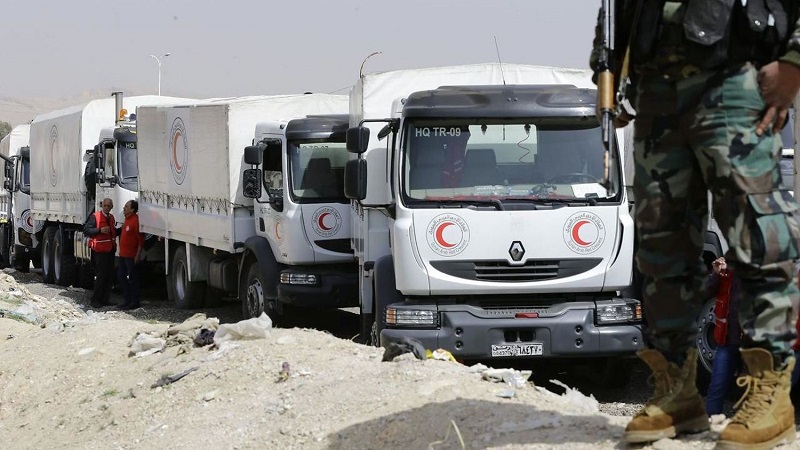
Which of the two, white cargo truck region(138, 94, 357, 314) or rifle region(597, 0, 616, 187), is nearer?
rifle region(597, 0, 616, 187)

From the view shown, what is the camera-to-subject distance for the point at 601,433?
4453 mm

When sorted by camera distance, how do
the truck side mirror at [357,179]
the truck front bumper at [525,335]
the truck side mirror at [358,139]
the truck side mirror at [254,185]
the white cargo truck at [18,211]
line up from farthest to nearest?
the white cargo truck at [18,211]
the truck side mirror at [254,185]
the truck side mirror at [357,179]
the truck side mirror at [358,139]
the truck front bumper at [525,335]

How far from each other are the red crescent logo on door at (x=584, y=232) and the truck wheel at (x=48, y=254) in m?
18.3

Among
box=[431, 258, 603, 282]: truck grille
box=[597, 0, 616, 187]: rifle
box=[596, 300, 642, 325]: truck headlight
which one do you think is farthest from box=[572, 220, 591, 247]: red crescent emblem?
box=[597, 0, 616, 187]: rifle

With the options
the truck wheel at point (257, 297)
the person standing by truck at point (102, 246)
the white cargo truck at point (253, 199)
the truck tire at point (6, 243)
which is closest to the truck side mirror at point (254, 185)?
the white cargo truck at point (253, 199)

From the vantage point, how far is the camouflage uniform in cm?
386

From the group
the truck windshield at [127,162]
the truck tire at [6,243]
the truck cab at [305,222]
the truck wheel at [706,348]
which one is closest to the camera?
the truck wheel at [706,348]

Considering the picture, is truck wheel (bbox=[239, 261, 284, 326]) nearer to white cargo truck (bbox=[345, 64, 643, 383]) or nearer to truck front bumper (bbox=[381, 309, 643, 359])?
white cargo truck (bbox=[345, 64, 643, 383])

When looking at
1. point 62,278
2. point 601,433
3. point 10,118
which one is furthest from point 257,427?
point 10,118

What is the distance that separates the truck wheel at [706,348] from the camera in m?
9.73

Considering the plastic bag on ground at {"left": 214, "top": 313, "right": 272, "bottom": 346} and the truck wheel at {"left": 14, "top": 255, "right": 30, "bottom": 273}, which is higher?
the plastic bag on ground at {"left": 214, "top": 313, "right": 272, "bottom": 346}

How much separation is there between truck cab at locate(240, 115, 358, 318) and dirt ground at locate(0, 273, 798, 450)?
2.79m

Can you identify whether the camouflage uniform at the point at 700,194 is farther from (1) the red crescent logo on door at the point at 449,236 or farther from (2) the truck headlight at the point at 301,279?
(2) the truck headlight at the point at 301,279

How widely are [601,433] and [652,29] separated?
152 cm
